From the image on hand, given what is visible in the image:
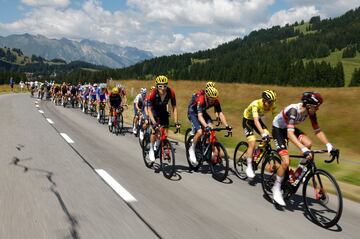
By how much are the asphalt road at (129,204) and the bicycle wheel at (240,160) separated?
23 cm

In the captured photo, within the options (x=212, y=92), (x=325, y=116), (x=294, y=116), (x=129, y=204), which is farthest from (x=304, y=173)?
(x=325, y=116)

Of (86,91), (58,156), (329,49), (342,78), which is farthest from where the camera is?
(329,49)

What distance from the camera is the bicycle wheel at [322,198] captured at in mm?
5800

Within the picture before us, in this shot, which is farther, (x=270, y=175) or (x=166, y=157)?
(x=166, y=157)

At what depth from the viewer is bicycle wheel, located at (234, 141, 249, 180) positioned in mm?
9297

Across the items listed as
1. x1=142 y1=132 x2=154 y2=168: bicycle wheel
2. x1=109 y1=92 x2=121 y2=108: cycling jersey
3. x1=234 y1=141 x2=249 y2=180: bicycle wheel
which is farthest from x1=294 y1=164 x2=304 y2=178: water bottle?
x1=109 y1=92 x2=121 y2=108: cycling jersey

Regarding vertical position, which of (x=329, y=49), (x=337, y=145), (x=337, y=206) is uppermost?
(x=329, y=49)

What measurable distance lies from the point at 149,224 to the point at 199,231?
74 cm

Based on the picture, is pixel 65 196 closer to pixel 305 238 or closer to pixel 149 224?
pixel 149 224

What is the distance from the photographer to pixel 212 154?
9.10 meters

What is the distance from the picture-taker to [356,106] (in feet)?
105

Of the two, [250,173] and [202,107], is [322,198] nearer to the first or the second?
[250,173]

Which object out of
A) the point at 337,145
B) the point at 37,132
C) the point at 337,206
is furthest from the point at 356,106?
the point at 337,206

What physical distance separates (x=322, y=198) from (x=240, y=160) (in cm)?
329
